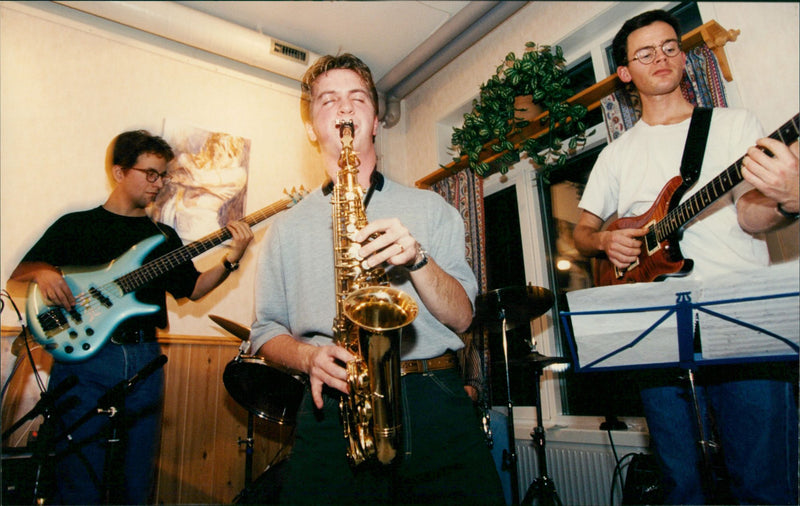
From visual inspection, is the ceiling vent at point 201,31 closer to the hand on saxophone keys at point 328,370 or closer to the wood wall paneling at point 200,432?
the hand on saxophone keys at point 328,370

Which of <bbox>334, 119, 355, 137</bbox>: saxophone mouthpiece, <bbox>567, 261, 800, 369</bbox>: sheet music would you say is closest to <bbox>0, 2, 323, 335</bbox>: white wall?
<bbox>334, 119, 355, 137</bbox>: saxophone mouthpiece

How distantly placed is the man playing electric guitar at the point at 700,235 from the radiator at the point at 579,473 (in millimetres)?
957

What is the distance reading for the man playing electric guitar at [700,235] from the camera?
Answer: 130cm

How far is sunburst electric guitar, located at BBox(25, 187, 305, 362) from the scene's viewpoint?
144 centimetres

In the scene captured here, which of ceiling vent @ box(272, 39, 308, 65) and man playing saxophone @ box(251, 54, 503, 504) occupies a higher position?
ceiling vent @ box(272, 39, 308, 65)

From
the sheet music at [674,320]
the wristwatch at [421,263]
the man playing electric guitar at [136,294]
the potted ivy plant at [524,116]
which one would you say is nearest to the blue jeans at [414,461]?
the wristwatch at [421,263]

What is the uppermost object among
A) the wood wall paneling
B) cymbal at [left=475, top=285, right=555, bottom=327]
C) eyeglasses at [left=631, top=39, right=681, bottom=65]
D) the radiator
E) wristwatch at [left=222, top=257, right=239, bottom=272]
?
eyeglasses at [left=631, top=39, right=681, bottom=65]

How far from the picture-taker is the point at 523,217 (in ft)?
10.7

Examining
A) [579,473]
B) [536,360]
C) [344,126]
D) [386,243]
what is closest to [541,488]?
[579,473]

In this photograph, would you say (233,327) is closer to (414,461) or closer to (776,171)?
(414,461)

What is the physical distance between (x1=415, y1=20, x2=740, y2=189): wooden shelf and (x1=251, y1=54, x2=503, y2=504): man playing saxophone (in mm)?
1610

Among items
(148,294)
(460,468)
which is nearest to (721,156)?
(460,468)

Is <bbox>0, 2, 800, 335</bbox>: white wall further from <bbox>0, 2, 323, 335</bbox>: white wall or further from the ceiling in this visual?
the ceiling

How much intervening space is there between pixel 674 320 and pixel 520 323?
1.53m
